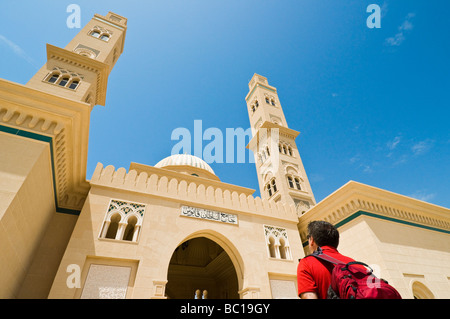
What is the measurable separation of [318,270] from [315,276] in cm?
5

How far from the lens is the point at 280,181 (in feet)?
49.3

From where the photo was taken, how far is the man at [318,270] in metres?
1.84

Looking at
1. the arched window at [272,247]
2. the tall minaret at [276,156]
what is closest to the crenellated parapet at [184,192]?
the arched window at [272,247]

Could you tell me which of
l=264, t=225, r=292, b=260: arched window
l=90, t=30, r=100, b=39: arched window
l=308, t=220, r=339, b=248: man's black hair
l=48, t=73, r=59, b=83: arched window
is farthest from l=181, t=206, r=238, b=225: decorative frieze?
l=90, t=30, r=100, b=39: arched window

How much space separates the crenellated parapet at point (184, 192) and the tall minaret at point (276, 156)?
4.92 meters

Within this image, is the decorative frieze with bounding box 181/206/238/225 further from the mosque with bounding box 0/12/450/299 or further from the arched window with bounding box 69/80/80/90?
the arched window with bounding box 69/80/80/90

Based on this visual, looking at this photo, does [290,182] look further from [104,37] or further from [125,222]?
[104,37]

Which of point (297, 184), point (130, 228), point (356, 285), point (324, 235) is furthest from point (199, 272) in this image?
point (356, 285)

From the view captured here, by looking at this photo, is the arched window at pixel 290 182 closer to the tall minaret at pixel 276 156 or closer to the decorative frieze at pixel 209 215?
the tall minaret at pixel 276 156

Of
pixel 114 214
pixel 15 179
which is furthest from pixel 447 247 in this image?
pixel 15 179

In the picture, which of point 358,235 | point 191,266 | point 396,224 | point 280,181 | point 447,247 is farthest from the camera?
point 280,181
